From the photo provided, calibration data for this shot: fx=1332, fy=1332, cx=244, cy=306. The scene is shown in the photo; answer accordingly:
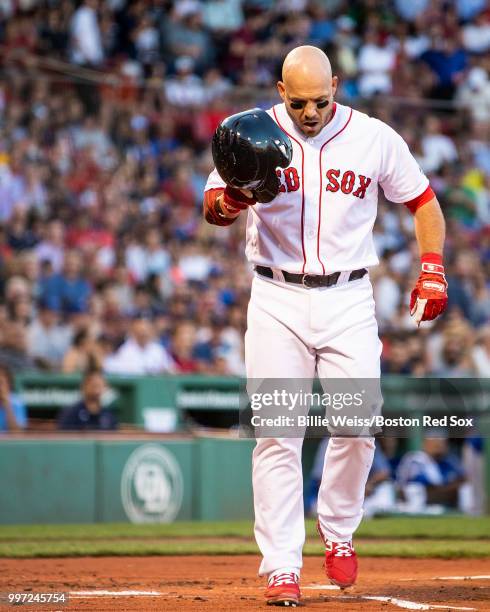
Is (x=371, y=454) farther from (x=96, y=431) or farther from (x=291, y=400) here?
(x=96, y=431)

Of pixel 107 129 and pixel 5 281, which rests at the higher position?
pixel 107 129

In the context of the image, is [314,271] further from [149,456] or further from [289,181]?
[149,456]

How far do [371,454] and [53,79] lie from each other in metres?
10.0

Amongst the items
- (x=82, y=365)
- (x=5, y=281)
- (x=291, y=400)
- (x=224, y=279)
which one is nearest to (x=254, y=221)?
(x=291, y=400)

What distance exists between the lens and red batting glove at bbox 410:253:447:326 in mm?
6109

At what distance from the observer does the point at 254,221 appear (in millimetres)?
6188

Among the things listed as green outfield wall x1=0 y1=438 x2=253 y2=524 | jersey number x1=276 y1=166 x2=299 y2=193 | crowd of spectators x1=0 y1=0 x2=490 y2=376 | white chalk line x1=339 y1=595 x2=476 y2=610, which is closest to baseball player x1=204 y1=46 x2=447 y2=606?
jersey number x1=276 y1=166 x2=299 y2=193

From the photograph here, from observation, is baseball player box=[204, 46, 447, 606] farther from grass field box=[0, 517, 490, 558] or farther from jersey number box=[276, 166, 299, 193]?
grass field box=[0, 517, 490, 558]

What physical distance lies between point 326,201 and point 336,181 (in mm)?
105

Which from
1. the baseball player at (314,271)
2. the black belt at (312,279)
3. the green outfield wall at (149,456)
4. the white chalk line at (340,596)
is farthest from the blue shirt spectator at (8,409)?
the black belt at (312,279)

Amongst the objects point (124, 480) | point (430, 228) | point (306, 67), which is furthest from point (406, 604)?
point (124, 480)

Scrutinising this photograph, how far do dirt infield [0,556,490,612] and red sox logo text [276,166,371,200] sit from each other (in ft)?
6.04

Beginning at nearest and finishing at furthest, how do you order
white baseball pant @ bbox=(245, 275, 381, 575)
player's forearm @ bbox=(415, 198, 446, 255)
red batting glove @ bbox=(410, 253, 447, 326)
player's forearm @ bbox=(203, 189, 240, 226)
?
white baseball pant @ bbox=(245, 275, 381, 575), player's forearm @ bbox=(203, 189, 240, 226), red batting glove @ bbox=(410, 253, 447, 326), player's forearm @ bbox=(415, 198, 446, 255)

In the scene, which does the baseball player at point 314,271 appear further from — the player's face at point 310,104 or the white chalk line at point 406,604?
the white chalk line at point 406,604
